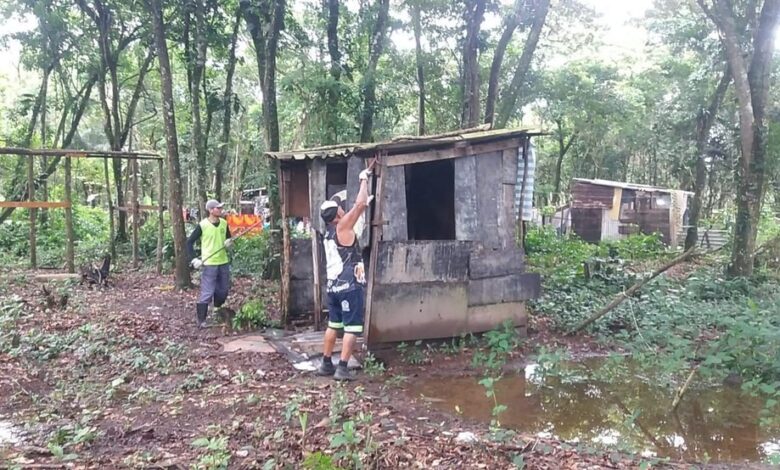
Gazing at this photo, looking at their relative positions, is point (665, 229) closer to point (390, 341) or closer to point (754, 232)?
point (754, 232)

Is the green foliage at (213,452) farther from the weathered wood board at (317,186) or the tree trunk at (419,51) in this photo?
the tree trunk at (419,51)

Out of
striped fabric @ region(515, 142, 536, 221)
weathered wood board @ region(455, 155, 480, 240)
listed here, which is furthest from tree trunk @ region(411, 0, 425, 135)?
weathered wood board @ region(455, 155, 480, 240)

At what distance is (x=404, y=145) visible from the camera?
6.91 metres

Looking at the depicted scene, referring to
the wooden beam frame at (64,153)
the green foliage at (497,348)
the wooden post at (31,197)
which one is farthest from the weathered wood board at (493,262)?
the wooden post at (31,197)

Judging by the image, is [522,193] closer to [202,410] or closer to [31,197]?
[202,410]

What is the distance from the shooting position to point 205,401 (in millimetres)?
→ 5316

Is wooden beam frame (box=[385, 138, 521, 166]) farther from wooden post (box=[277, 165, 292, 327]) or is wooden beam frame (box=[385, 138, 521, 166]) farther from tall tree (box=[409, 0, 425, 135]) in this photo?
tall tree (box=[409, 0, 425, 135])

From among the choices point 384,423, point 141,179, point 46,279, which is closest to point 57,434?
point 384,423

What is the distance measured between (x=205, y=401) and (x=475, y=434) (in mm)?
2411

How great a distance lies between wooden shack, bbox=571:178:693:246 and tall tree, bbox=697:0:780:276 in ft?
42.0

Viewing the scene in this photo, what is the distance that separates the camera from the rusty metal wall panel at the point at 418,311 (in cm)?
704

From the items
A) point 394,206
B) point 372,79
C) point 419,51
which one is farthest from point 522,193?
point 419,51

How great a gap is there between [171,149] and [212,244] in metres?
2.50

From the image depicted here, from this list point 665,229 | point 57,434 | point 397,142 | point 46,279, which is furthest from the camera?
point 665,229
